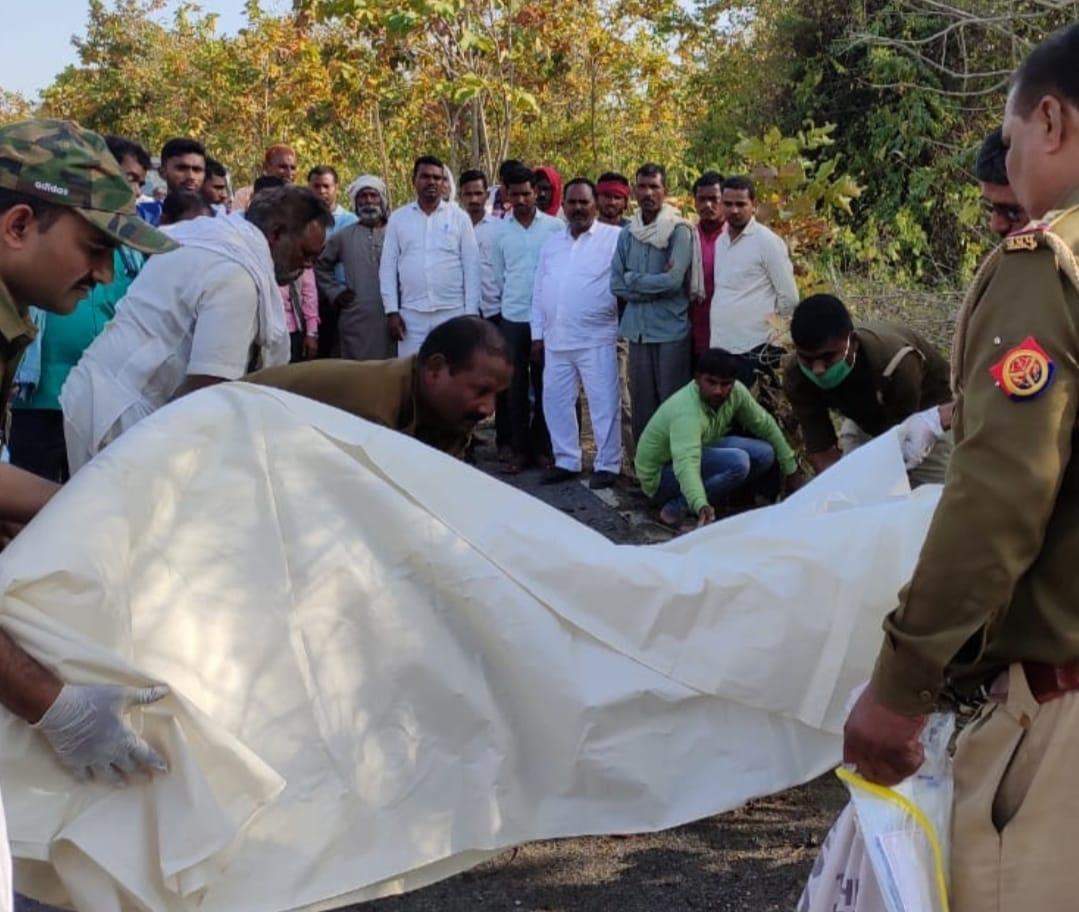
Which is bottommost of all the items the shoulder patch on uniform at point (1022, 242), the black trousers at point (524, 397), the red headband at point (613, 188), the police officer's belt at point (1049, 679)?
the black trousers at point (524, 397)

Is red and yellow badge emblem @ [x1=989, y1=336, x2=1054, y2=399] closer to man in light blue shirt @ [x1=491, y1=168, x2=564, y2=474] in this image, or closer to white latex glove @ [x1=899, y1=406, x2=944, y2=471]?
white latex glove @ [x1=899, y1=406, x2=944, y2=471]

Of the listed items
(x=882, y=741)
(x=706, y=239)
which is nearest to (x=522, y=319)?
(x=706, y=239)

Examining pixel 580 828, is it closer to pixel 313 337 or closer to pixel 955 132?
pixel 313 337

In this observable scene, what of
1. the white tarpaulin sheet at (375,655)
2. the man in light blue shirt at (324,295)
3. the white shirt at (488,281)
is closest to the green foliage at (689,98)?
the white shirt at (488,281)

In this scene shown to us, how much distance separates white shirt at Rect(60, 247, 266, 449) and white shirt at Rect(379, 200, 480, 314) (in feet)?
16.0

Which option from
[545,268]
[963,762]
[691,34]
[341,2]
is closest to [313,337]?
[545,268]

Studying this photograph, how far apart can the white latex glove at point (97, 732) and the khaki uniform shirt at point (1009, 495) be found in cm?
138

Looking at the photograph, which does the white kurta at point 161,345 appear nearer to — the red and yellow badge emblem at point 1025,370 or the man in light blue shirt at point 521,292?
the red and yellow badge emblem at point 1025,370

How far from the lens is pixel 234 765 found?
7.97ft

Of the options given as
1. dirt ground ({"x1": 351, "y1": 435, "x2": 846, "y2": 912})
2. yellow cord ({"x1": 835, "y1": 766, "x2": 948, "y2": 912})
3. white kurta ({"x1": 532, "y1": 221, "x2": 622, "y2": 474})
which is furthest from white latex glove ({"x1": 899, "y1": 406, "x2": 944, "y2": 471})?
white kurta ({"x1": 532, "y1": 221, "x2": 622, "y2": 474})

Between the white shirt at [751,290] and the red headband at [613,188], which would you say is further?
the red headband at [613,188]

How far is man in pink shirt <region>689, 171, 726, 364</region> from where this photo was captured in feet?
25.6

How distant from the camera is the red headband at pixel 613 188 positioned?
29.6 ft

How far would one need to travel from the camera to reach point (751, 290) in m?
7.41
